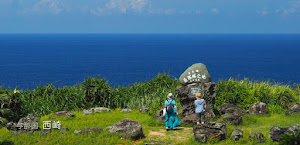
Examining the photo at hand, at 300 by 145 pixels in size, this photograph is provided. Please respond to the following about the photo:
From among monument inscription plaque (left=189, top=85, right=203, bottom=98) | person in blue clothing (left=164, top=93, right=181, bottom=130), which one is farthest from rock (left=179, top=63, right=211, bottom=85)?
person in blue clothing (left=164, top=93, right=181, bottom=130)

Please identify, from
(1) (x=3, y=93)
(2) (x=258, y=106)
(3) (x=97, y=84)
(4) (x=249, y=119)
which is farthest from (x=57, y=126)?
(2) (x=258, y=106)

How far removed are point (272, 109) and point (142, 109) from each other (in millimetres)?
7050

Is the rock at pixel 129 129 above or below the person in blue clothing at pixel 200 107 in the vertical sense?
below

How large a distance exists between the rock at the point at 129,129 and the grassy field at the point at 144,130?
0.69 feet

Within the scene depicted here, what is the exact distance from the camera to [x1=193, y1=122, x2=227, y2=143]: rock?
47.2 feet

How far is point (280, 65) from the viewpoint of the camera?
10038cm

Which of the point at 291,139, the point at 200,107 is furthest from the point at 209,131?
the point at 291,139

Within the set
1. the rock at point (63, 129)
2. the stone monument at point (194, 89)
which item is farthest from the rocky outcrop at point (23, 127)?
the stone monument at point (194, 89)

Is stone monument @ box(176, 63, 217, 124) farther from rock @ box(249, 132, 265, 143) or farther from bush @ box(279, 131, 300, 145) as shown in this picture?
bush @ box(279, 131, 300, 145)

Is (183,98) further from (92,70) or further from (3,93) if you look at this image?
(92,70)

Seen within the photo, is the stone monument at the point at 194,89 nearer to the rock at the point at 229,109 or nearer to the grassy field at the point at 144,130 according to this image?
the rock at the point at 229,109

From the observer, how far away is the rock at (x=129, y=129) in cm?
1476

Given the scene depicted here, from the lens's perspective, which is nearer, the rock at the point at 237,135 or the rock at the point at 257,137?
the rock at the point at 257,137

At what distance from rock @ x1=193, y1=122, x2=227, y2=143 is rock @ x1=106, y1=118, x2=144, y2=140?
214 centimetres
